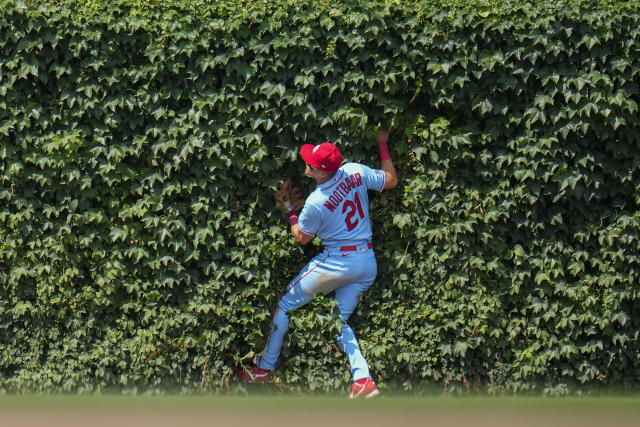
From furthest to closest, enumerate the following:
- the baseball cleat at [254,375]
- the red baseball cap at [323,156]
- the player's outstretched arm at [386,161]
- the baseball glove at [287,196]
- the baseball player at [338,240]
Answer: the baseball cleat at [254,375] < the baseball glove at [287,196] < the player's outstretched arm at [386,161] < the baseball player at [338,240] < the red baseball cap at [323,156]

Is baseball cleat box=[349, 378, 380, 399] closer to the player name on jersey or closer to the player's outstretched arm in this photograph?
the player name on jersey

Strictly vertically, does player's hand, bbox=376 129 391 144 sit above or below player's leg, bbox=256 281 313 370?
above

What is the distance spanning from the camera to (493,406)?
6.44 meters

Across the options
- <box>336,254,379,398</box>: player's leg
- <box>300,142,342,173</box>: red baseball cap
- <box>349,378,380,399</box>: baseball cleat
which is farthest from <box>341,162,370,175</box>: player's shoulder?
<box>349,378,380,399</box>: baseball cleat

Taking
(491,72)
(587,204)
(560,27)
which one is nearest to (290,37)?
(491,72)

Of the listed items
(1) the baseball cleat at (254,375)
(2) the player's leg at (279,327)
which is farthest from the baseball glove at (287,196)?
(1) the baseball cleat at (254,375)

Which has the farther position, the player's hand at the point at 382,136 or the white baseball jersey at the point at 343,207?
the player's hand at the point at 382,136

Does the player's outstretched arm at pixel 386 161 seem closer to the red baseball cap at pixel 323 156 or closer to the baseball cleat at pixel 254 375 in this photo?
the red baseball cap at pixel 323 156

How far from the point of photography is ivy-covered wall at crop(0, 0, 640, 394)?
6.66 metres

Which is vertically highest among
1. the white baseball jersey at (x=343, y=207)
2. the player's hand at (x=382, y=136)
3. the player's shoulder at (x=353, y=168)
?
the player's hand at (x=382, y=136)

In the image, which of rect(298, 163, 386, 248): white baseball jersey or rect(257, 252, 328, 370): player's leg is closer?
rect(298, 163, 386, 248): white baseball jersey

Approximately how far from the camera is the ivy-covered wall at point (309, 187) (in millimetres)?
6664

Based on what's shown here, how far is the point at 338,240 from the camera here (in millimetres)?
6879

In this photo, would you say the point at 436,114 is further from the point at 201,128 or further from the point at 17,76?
the point at 17,76
